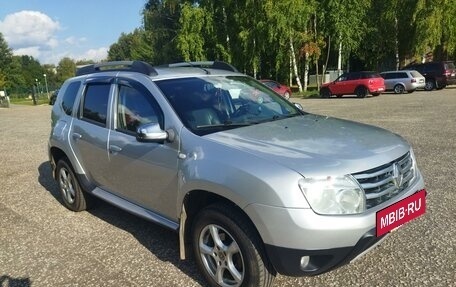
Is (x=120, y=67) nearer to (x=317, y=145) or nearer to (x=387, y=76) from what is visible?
(x=317, y=145)

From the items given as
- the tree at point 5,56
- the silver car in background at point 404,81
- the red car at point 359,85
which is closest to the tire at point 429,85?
the silver car in background at point 404,81

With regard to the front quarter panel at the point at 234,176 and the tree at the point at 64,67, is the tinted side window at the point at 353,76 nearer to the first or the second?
the front quarter panel at the point at 234,176

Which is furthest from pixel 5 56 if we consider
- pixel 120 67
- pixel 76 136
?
pixel 120 67

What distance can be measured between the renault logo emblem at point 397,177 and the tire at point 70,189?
3836 millimetres

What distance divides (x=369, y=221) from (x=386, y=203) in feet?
0.83

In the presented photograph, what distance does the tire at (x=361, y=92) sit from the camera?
83.0ft

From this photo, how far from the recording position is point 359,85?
1006 inches

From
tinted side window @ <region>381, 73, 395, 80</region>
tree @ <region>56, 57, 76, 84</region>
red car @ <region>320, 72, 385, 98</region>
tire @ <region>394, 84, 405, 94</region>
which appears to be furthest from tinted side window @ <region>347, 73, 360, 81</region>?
tree @ <region>56, 57, 76, 84</region>

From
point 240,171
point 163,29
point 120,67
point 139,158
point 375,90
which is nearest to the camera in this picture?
point 240,171

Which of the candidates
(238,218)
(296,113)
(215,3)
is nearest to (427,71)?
(215,3)

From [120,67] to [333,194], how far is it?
295 cm

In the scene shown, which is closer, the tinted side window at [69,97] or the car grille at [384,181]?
the car grille at [384,181]

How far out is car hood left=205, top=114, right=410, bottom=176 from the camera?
2830 mm

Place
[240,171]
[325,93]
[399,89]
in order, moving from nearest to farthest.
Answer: [240,171]
[399,89]
[325,93]
